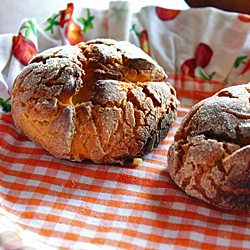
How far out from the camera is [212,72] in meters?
2.14

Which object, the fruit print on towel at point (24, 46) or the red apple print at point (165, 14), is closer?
the fruit print on towel at point (24, 46)

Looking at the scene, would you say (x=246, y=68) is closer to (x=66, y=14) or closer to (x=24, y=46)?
(x=66, y=14)

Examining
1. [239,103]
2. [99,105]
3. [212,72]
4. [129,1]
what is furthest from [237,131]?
[129,1]

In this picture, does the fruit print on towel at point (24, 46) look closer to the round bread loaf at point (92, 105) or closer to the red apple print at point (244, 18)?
the round bread loaf at point (92, 105)

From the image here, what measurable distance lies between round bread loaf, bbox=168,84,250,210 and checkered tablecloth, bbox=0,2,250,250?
8 cm

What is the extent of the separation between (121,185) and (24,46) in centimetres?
97

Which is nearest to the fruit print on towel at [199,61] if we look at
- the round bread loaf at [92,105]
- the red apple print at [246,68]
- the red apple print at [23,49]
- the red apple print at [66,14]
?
the red apple print at [246,68]

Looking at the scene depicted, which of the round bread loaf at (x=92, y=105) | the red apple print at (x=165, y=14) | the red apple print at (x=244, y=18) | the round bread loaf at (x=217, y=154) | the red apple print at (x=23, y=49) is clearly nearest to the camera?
the round bread loaf at (x=217, y=154)

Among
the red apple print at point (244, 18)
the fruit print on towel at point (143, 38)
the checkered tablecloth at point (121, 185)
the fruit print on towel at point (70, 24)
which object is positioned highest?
the red apple print at point (244, 18)

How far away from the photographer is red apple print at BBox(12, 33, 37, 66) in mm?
2006

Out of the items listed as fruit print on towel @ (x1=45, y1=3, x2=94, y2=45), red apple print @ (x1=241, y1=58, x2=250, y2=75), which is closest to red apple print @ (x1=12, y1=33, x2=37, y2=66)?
fruit print on towel @ (x1=45, y1=3, x2=94, y2=45)

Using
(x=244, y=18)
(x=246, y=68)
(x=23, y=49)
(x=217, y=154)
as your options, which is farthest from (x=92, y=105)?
(x=244, y=18)

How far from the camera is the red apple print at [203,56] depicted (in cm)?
218

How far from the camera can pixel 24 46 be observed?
204 centimetres
